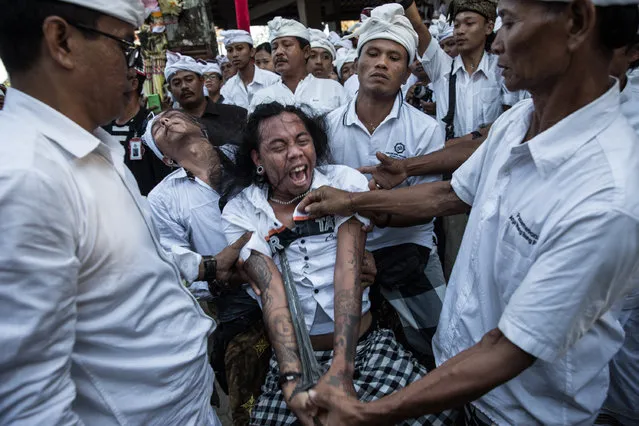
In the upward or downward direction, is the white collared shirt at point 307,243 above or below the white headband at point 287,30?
below

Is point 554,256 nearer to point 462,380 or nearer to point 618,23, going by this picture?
point 462,380

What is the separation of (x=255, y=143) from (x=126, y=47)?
1252 mm

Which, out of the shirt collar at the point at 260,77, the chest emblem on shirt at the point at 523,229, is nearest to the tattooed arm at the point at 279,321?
the chest emblem on shirt at the point at 523,229

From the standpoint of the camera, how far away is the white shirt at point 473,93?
4234 mm

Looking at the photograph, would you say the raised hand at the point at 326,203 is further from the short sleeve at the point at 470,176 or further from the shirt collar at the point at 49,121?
the shirt collar at the point at 49,121

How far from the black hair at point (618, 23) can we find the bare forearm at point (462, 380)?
1.01m

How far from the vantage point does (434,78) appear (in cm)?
477

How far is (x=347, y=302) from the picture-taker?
2.13 m

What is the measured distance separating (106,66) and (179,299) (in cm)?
81

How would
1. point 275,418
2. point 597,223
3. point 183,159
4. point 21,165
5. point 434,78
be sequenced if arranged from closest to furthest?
point 21,165 → point 597,223 → point 275,418 → point 183,159 → point 434,78

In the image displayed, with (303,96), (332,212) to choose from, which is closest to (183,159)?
(332,212)

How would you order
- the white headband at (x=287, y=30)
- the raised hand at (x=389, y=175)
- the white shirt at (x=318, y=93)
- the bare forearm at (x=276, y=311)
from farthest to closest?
the white headband at (x=287, y=30)
the white shirt at (x=318, y=93)
the raised hand at (x=389, y=175)
the bare forearm at (x=276, y=311)

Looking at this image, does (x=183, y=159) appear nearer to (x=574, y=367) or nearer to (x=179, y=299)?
(x=179, y=299)

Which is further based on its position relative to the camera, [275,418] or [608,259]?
[275,418]
